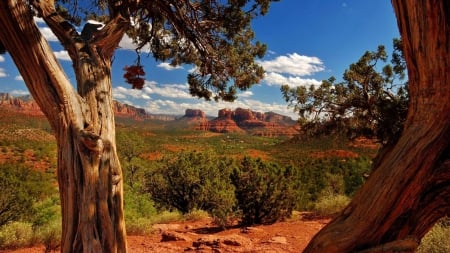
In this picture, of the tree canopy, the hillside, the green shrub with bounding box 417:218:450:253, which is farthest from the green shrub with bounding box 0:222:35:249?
the hillside

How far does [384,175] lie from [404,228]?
30 centimetres

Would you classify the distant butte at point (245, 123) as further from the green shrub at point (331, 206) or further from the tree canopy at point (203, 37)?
the tree canopy at point (203, 37)

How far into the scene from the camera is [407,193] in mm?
1863

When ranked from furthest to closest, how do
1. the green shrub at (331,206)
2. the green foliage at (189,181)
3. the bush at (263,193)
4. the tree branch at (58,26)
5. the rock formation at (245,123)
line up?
the rock formation at (245,123) → the green foliage at (189,181) → the green shrub at (331,206) → the bush at (263,193) → the tree branch at (58,26)

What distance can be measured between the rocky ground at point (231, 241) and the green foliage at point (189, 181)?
402 centimetres

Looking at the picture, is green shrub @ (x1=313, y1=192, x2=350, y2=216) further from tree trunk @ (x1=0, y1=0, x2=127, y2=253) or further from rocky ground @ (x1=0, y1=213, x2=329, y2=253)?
tree trunk @ (x1=0, y1=0, x2=127, y2=253)

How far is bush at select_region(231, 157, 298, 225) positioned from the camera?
35.9 ft

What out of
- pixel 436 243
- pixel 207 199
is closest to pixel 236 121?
pixel 207 199

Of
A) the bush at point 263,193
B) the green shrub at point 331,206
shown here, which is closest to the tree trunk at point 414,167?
the bush at point 263,193

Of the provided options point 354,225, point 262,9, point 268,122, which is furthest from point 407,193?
point 268,122

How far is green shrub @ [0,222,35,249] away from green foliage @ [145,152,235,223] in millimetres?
6338

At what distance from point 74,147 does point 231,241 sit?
4852mm

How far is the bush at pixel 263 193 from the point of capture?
10.9 m

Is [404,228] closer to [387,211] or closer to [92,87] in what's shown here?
[387,211]
